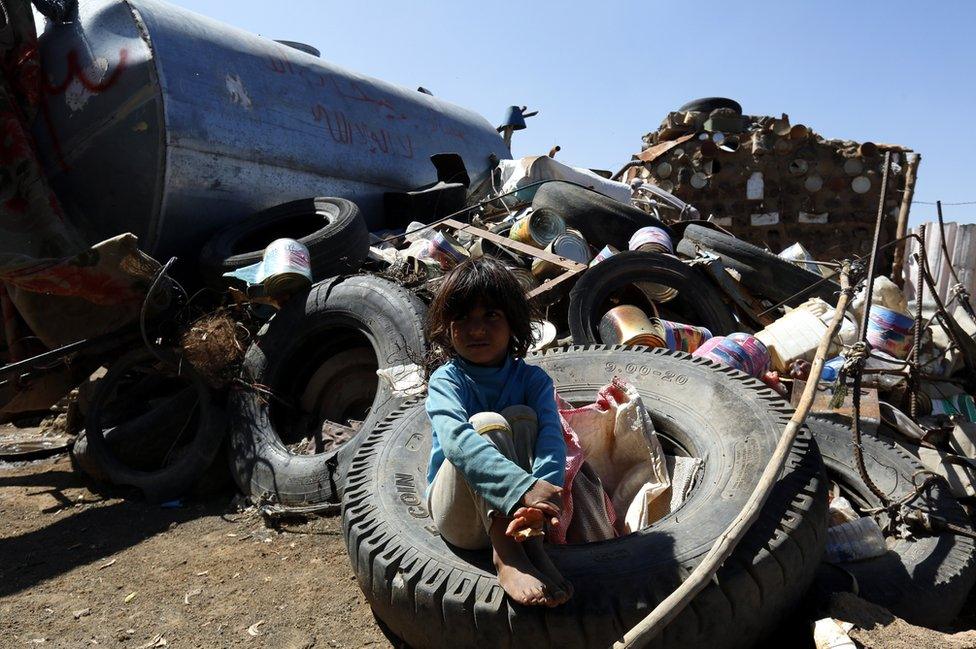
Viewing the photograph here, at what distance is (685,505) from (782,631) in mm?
411

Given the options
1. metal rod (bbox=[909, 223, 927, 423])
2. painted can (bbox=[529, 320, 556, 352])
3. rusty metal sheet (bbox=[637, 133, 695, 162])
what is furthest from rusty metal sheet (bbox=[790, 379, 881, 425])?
rusty metal sheet (bbox=[637, 133, 695, 162])

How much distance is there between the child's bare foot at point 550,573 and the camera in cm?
162

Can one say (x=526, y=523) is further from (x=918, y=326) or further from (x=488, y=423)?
(x=918, y=326)

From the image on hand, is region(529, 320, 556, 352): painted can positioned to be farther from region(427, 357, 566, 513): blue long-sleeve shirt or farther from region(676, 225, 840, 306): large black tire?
region(427, 357, 566, 513): blue long-sleeve shirt

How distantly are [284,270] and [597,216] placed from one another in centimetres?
254

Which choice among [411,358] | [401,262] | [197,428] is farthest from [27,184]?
[411,358]

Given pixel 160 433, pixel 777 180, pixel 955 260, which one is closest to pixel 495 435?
pixel 160 433

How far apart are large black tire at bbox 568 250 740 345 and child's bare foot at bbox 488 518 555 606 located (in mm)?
2563

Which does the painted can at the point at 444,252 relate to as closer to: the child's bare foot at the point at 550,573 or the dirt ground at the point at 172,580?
the dirt ground at the point at 172,580

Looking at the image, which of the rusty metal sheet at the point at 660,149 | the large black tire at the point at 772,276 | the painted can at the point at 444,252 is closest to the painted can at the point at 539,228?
the painted can at the point at 444,252

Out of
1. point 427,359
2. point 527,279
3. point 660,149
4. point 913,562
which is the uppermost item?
point 660,149

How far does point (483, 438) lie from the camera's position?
67.1 inches

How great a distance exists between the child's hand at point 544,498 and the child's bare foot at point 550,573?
0.43 feet

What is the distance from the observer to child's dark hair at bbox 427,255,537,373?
1920 millimetres
